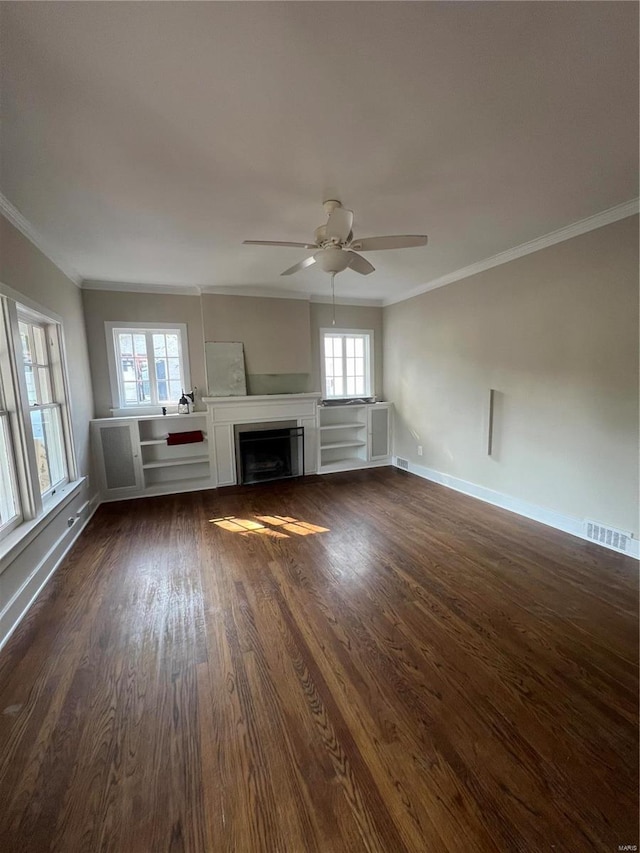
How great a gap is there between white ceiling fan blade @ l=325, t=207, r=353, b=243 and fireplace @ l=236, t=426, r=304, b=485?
3.10 m

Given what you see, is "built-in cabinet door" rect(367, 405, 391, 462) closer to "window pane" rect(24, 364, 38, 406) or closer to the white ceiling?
the white ceiling

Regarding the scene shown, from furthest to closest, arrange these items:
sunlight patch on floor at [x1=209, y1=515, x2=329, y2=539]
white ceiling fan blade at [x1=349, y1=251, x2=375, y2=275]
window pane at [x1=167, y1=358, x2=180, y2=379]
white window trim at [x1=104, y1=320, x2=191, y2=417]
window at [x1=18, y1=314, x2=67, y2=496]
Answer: window pane at [x1=167, y1=358, x2=180, y2=379] < white window trim at [x1=104, y1=320, x2=191, y2=417] < sunlight patch on floor at [x1=209, y1=515, x2=329, y2=539] < window at [x1=18, y1=314, x2=67, y2=496] < white ceiling fan blade at [x1=349, y1=251, x2=375, y2=275]

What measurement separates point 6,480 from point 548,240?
479 centimetres

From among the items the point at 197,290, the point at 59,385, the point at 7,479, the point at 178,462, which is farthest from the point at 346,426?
the point at 7,479

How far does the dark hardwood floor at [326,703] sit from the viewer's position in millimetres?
1114

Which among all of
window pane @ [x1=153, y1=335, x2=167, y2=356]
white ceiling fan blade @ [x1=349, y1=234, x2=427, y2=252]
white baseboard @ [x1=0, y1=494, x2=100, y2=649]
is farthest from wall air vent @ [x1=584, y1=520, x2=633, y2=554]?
window pane @ [x1=153, y1=335, x2=167, y2=356]

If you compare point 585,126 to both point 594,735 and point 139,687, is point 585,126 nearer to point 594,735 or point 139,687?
point 594,735

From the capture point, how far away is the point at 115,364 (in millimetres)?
4465

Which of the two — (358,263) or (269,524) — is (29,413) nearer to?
(269,524)

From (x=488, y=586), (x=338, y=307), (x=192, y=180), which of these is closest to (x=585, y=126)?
(x=192, y=180)

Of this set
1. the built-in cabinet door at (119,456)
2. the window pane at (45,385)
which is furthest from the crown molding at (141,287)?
the built-in cabinet door at (119,456)

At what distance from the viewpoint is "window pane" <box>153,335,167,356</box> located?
4.66 metres

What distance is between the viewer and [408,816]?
1.12m

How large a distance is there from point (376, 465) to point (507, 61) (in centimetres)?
482
